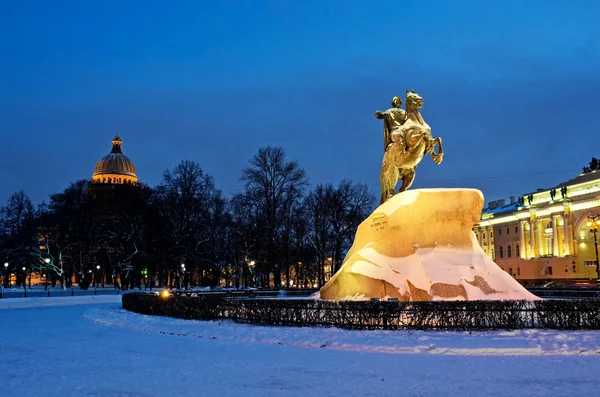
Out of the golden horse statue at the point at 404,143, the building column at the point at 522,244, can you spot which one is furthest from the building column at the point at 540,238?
the golden horse statue at the point at 404,143

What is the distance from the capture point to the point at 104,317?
908 inches

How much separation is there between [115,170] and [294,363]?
109362 millimetres

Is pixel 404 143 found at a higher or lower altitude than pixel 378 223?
higher

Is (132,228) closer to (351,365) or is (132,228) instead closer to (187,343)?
(187,343)

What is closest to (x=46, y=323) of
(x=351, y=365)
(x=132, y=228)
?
(x=351, y=365)

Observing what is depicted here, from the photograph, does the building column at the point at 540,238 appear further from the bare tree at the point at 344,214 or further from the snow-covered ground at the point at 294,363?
the snow-covered ground at the point at 294,363

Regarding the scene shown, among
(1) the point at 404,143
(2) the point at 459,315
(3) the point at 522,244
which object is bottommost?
(2) the point at 459,315

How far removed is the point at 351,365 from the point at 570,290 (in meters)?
28.8

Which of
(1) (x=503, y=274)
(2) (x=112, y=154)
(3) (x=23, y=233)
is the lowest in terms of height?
(1) (x=503, y=274)

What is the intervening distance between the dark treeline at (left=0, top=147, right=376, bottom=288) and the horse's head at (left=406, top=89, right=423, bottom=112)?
103 feet

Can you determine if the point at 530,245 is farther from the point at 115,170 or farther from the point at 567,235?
the point at 115,170

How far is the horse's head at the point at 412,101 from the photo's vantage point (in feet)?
72.0

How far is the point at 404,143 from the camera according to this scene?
71.6 ft

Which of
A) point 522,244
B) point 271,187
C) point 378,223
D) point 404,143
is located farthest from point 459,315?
point 522,244
